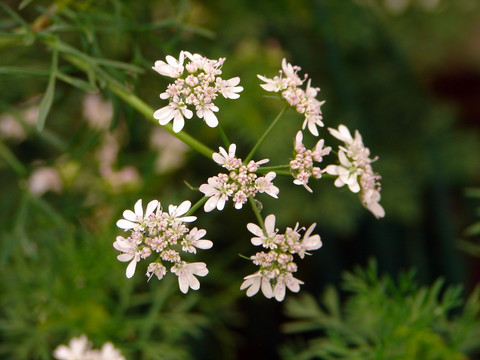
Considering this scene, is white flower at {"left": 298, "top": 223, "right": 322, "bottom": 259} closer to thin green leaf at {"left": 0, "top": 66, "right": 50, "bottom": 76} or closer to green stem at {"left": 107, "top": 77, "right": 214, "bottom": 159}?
green stem at {"left": 107, "top": 77, "right": 214, "bottom": 159}

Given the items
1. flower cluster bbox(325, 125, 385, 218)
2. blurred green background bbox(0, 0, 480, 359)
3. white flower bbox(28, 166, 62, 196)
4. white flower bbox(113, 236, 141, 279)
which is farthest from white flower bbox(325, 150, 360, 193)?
white flower bbox(28, 166, 62, 196)

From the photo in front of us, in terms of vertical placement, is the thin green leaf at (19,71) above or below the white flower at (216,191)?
above

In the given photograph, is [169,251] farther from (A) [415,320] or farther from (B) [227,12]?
(B) [227,12]

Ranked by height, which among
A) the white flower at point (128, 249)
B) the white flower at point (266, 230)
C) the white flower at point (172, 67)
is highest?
the white flower at point (172, 67)

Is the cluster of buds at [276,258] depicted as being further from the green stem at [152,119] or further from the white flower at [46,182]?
the white flower at [46,182]

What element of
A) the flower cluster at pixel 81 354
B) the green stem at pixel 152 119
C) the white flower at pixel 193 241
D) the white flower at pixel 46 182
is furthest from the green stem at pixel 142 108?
the white flower at pixel 46 182

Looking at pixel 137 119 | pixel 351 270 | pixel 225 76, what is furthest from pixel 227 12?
pixel 351 270
